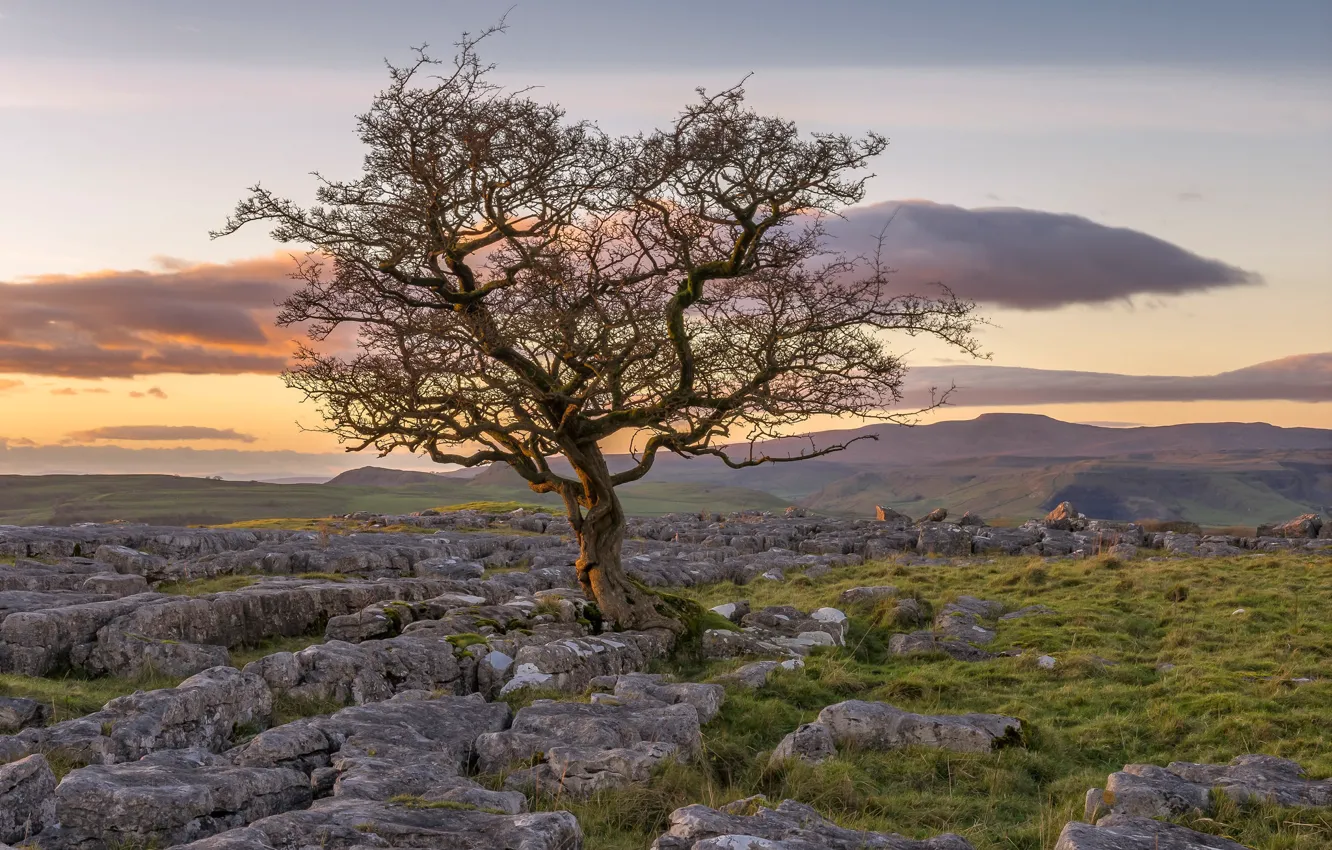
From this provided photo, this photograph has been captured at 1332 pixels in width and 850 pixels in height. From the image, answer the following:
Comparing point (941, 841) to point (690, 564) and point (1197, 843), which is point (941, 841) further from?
point (690, 564)

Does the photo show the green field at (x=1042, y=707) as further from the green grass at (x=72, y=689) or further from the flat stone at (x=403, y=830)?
the flat stone at (x=403, y=830)

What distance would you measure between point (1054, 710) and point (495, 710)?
12020 mm

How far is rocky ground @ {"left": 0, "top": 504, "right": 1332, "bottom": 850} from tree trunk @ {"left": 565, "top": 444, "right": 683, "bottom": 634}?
0.70 meters

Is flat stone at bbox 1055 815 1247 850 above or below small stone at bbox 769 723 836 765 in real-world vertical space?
above

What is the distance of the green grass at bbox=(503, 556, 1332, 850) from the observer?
12.7 m

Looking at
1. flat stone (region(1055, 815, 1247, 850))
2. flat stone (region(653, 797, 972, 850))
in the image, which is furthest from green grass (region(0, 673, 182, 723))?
flat stone (region(1055, 815, 1247, 850))

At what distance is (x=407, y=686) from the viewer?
64.2ft

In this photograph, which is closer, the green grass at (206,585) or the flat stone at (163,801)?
the flat stone at (163,801)

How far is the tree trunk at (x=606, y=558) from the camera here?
83.7ft

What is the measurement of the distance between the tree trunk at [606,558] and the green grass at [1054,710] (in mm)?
2097

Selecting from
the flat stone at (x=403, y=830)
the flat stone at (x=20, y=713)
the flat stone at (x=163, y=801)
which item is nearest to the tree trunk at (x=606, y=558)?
the flat stone at (x=20, y=713)

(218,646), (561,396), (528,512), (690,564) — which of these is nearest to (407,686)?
(218,646)

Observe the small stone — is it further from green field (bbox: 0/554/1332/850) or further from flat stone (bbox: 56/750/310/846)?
flat stone (bbox: 56/750/310/846)

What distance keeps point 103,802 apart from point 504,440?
1453cm
